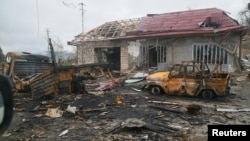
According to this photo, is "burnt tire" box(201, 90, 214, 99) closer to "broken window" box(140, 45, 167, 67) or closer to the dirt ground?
the dirt ground

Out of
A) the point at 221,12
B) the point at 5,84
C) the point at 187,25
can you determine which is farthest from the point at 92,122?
the point at 221,12

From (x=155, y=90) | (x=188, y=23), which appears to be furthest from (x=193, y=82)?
(x=188, y=23)

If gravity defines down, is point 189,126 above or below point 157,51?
below

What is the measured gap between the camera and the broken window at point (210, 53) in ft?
60.4

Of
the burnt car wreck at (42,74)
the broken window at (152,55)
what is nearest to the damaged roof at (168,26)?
the broken window at (152,55)

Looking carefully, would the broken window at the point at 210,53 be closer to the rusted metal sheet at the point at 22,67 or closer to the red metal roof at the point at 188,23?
the red metal roof at the point at 188,23

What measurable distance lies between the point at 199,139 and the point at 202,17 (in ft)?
49.9

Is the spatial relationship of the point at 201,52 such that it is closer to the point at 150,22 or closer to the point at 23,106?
the point at 150,22

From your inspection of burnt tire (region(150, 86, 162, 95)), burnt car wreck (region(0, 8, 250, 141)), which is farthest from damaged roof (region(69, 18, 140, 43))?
burnt tire (region(150, 86, 162, 95))

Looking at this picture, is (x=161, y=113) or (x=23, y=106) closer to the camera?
(x=161, y=113)

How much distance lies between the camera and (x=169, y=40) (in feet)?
65.8

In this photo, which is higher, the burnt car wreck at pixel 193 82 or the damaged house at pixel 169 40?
the damaged house at pixel 169 40

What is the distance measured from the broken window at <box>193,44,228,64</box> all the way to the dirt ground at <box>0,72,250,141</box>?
210 inches

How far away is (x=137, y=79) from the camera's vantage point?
18344 millimetres
